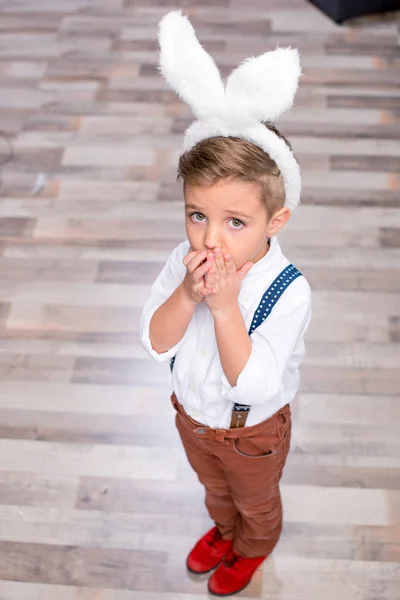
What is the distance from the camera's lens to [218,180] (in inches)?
44.1

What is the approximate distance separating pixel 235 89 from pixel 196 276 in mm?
311

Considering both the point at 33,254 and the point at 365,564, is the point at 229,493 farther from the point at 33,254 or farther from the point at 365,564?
the point at 33,254

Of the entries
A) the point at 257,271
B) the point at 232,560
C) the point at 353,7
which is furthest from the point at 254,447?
the point at 353,7

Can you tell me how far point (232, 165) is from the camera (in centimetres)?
112

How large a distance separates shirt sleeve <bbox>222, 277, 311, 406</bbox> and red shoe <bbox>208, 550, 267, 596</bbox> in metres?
0.85

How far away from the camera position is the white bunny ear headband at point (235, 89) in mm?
1080

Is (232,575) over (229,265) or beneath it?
beneath

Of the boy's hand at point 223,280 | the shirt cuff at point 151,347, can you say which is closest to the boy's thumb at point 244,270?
the boy's hand at point 223,280

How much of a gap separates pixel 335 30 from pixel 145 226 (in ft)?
5.73

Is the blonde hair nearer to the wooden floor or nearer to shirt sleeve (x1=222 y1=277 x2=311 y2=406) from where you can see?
shirt sleeve (x1=222 y1=277 x2=311 y2=406)

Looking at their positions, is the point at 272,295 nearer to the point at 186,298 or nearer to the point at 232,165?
the point at 186,298

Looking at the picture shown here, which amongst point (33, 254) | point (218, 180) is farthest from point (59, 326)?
point (218, 180)

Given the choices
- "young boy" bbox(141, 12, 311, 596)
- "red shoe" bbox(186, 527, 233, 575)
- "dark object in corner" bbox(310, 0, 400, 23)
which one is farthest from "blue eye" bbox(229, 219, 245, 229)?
"dark object in corner" bbox(310, 0, 400, 23)

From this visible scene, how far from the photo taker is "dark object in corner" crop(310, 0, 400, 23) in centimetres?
369
